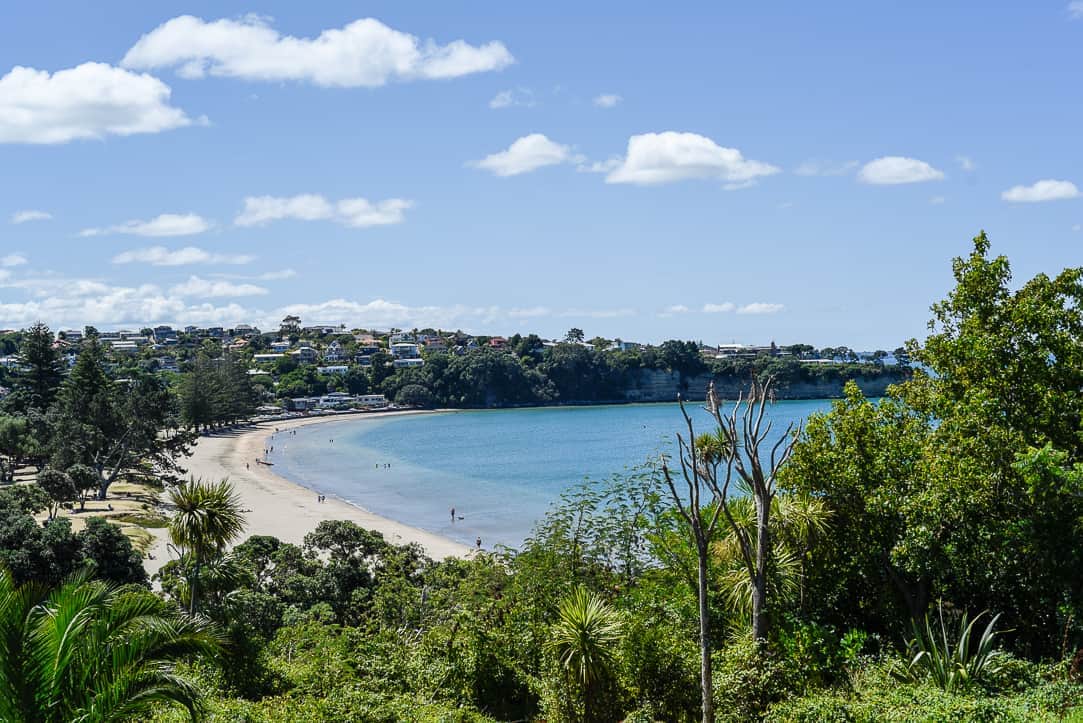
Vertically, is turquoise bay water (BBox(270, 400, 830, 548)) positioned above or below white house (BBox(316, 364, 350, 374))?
below

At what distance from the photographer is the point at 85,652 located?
20.7 ft

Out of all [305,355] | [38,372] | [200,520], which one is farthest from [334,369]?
[200,520]

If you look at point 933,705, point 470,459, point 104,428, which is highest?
point 933,705

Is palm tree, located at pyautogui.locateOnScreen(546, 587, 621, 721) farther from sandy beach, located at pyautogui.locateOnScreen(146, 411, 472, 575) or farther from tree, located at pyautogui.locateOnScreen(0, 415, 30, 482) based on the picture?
tree, located at pyautogui.locateOnScreen(0, 415, 30, 482)

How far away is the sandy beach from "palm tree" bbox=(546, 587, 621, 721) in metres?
13.4

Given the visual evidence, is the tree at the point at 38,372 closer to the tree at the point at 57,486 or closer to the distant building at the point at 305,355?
the tree at the point at 57,486

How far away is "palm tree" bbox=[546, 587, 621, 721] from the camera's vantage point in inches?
321

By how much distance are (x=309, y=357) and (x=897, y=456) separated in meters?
138

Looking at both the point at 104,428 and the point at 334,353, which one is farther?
the point at 334,353

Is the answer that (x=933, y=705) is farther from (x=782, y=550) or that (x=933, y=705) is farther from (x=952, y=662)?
(x=782, y=550)

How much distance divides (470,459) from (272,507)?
81.1 ft

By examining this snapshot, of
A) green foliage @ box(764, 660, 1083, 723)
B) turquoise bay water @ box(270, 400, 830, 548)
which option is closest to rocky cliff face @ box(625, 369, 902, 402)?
turquoise bay water @ box(270, 400, 830, 548)

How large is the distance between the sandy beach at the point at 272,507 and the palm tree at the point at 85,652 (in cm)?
1348

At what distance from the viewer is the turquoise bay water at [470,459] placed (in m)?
45.7
